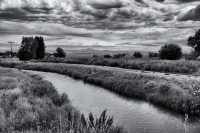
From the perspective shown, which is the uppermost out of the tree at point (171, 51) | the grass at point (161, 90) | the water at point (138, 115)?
the tree at point (171, 51)

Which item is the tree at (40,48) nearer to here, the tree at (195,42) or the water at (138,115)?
the tree at (195,42)

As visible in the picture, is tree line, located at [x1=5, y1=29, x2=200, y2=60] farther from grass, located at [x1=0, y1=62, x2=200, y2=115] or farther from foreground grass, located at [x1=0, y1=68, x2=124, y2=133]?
foreground grass, located at [x1=0, y1=68, x2=124, y2=133]

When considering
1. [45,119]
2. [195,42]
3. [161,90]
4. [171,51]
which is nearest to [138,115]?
[161,90]

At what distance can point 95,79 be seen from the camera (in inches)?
1268

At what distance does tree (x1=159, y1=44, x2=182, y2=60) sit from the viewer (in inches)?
2539

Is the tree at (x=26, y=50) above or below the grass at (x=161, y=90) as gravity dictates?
above

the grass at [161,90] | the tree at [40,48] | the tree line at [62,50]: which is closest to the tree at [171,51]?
the tree line at [62,50]

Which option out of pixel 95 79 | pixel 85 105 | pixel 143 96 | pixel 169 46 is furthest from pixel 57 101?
pixel 169 46

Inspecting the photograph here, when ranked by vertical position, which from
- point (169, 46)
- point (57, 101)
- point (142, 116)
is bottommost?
point (142, 116)

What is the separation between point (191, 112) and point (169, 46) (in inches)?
2124

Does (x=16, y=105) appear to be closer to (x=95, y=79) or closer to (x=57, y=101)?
(x=57, y=101)

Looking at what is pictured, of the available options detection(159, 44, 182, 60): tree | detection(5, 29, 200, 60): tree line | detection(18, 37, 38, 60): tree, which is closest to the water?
detection(5, 29, 200, 60): tree line

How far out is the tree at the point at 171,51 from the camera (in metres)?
64.5

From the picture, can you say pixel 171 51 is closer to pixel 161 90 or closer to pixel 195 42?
pixel 195 42
